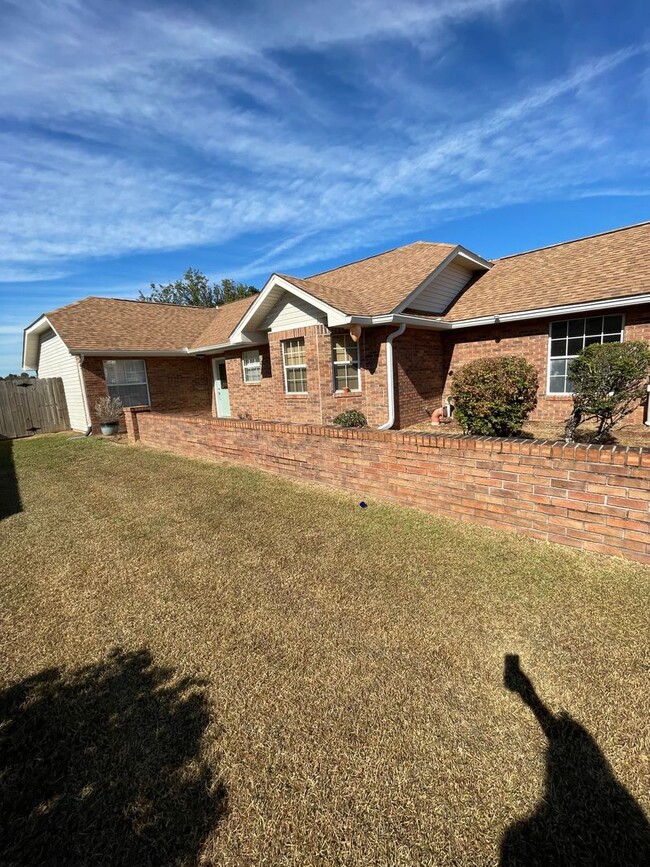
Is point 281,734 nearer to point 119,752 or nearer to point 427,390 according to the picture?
point 119,752

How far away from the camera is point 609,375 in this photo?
273 inches

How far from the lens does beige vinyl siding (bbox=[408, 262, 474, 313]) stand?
1112 cm

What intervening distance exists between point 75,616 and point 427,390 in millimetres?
10079

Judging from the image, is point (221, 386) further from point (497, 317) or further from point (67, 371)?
point (497, 317)

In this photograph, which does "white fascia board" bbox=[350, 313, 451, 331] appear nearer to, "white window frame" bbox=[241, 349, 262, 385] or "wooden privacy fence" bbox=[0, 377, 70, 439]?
"white window frame" bbox=[241, 349, 262, 385]

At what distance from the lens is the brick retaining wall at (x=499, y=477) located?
3734 mm

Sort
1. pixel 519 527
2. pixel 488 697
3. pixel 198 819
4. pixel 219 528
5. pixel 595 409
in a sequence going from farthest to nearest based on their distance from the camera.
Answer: pixel 595 409, pixel 219 528, pixel 519 527, pixel 488 697, pixel 198 819

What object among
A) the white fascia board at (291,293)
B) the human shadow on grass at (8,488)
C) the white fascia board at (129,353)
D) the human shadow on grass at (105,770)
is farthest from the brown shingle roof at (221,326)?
the human shadow on grass at (105,770)

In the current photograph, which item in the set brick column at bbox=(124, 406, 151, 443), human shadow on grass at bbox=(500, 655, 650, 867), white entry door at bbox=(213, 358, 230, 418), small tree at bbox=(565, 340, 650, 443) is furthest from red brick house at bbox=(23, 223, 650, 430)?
human shadow on grass at bbox=(500, 655, 650, 867)

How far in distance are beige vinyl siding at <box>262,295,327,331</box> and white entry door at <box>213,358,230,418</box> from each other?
5101 millimetres

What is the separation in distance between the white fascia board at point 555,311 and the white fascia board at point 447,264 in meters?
1.33

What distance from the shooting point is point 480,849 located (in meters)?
1.69

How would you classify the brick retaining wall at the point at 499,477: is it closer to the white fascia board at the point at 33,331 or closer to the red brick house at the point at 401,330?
the red brick house at the point at 401,330

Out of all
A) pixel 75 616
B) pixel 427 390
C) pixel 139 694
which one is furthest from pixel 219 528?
pixel 427 390
